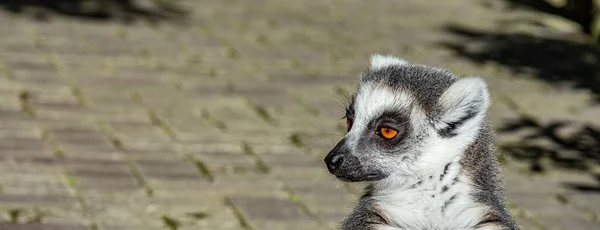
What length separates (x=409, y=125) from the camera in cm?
557

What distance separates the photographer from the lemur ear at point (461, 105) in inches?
214

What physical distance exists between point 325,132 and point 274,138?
0.54m

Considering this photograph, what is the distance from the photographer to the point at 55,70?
36.4ft

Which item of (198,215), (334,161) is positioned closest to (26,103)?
(198,215)

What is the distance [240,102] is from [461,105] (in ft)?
17.6

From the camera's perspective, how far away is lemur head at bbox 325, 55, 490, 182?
546cm

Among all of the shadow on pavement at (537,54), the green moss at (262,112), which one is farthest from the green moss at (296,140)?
the shadow on pavement at (537,54)

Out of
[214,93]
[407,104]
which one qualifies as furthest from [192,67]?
[407,104]

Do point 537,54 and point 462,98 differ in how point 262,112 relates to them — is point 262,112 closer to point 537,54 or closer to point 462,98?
point 537,54

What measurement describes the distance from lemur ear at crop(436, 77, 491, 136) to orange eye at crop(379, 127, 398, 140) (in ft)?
0.70

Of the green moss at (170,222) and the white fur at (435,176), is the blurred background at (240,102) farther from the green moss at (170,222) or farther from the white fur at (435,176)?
the white fur at (435,176)

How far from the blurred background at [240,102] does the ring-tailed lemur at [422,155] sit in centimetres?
86

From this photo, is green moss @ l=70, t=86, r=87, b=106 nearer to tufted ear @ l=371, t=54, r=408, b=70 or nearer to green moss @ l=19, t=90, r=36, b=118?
green moss @ l=19, t=90, r=36, b=118

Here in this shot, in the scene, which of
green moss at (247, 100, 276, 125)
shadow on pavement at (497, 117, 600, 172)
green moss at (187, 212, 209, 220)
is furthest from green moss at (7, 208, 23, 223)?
shadow on pavement at (497, 117, 600, 172)
